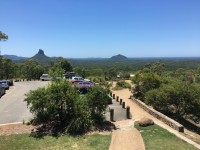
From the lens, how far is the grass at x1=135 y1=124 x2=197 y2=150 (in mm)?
12141

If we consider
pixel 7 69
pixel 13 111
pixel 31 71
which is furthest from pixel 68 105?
pixel 31 71

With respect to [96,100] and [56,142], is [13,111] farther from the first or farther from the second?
[56,142]

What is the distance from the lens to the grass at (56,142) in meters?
12.6

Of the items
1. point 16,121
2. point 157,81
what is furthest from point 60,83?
point 157,81

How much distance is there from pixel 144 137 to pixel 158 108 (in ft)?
27.2

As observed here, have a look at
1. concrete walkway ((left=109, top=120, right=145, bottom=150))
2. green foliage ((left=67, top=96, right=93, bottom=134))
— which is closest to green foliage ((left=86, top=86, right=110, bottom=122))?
green foliage ((left=67, top=96, right=93, bottom=134))

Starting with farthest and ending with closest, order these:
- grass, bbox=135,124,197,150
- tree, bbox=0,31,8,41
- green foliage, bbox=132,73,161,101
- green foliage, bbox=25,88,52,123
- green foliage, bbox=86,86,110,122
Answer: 1. tree, bbox=0,31,8,41
2. green foliage, bbox=132,73,161,101
3. green foliage, bbox=86,86,110,122
4. green foliage, bbox=25,88,52,123
5. grass, bbox=135,124,197,150

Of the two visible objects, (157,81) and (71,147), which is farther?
(157,81)

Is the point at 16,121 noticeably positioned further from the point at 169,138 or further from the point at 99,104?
the point at 169,138

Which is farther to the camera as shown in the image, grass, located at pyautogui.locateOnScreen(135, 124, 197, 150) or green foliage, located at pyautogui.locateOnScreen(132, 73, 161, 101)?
green foliage, located at pyautogui.locateOnScreen(132, 73, 161, 101)

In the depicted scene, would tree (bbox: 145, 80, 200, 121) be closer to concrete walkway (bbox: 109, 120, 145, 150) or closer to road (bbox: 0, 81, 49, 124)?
concrete walkway (bbox: 109, 120, 145, 150)

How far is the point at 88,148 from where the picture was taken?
1244 cm

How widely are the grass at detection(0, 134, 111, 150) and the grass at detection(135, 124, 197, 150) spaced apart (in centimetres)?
214

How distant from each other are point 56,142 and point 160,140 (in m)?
5.59
